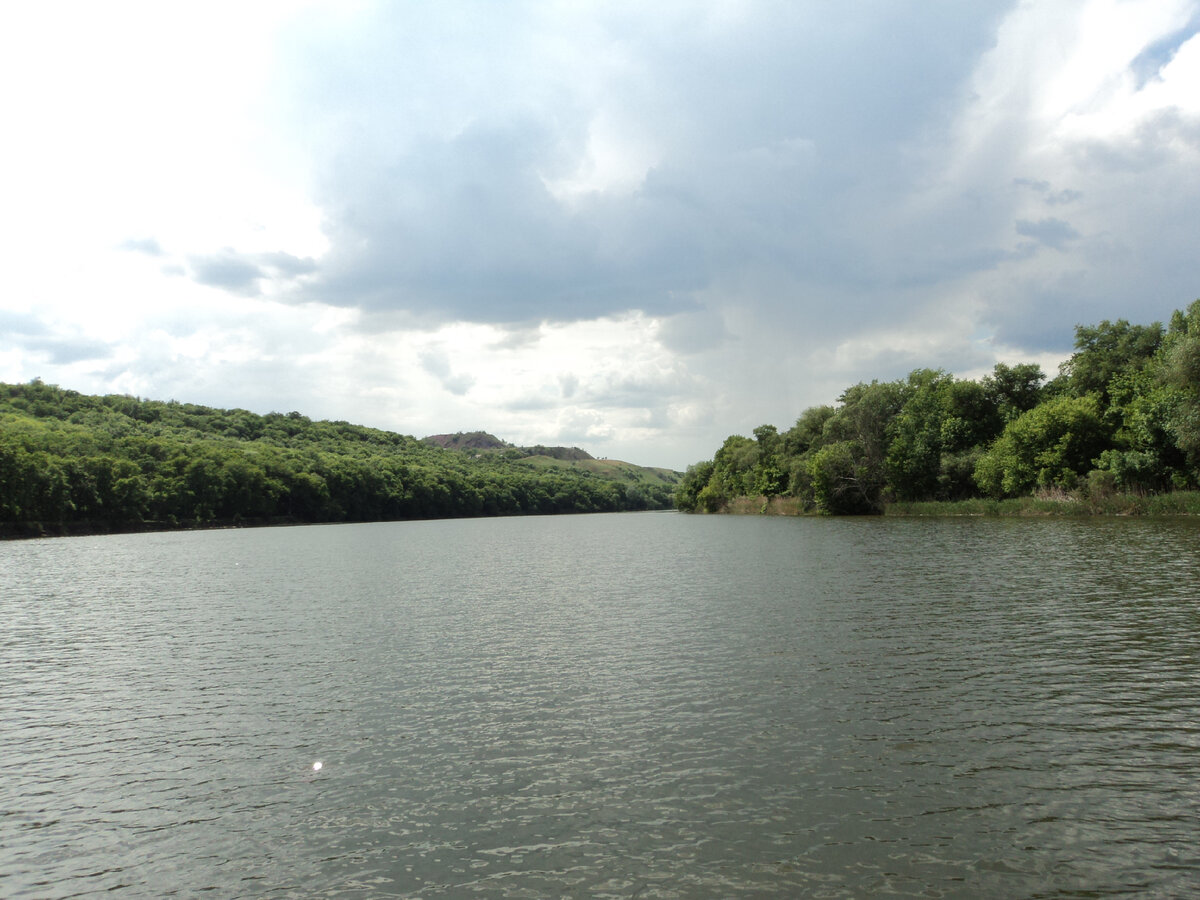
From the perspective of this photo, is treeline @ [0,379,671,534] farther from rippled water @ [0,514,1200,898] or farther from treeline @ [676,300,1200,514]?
treeline @ [676,300,1200,514]

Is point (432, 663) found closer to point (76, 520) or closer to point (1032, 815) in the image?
point (1032, 815)

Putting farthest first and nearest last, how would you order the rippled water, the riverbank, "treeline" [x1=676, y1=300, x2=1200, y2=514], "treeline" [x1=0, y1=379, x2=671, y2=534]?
"treeline" [x1=0, y1=379, x2=671, y2=534], "treeline" [x1=676, y1=300, x2=1200, y2=514], the riverbank, the rippled water

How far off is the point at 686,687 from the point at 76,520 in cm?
13631

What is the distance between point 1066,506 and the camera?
257ft

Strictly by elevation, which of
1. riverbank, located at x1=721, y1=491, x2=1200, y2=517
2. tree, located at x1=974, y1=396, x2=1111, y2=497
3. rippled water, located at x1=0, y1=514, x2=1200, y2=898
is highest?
tree, located at x1=974, y1=396, x2=1111, y2=497

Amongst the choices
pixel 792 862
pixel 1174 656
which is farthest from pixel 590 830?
pixel 1174 656

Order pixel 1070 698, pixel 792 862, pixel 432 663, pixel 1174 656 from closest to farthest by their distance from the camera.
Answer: pixel 792 862 → pixel 1070 698 → pixel 1174 656 → pixel 432 663

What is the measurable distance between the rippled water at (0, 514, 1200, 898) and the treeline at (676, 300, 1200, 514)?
51135 mm

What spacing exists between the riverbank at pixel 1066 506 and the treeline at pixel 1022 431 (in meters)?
1.76

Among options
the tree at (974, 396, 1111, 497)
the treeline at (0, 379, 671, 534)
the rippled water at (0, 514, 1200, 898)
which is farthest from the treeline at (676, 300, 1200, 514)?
the treeline at (0, 379, 671, 534)

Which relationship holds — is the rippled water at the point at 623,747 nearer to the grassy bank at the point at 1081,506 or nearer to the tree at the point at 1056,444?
the grassy bank at the point at 1081,506

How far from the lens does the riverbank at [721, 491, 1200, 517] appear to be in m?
68.8

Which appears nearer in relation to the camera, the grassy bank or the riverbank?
the grassy bank

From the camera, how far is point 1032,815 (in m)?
10.9
